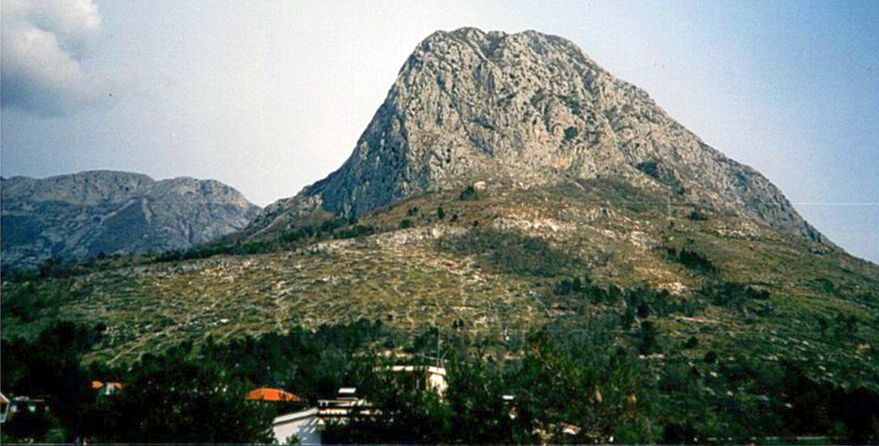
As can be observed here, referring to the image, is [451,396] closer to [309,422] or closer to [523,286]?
[309,422]

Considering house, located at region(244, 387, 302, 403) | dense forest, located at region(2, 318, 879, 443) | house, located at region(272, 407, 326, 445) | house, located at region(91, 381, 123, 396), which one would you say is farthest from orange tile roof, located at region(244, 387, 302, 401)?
house, located at region(272, 407, 326, 445)

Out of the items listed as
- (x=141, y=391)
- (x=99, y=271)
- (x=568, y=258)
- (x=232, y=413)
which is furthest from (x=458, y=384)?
(x=99, y=271)

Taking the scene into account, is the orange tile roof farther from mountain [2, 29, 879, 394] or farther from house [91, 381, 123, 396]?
mountain [2, 29, 879, 394]

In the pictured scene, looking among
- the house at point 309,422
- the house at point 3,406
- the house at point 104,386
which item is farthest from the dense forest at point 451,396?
the house at point 3,406

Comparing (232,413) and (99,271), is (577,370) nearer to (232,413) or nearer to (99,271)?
(232,413)

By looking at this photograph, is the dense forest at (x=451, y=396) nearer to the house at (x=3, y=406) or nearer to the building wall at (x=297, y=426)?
the building wall at (x=297, y=426)

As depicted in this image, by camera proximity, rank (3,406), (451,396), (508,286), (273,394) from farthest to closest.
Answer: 1. (508,286)
2. (273,394)
3. (3,406)
4. (451,396)

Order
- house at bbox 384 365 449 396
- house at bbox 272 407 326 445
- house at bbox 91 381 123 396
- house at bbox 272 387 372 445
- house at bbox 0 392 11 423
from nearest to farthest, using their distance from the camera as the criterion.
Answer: house at bbox 272 387 372 445
house at bbox 272 407 326 445
house at bbox 0 392 11 423
house at bbox 384 365 449 396
house at bbox 91 381 123 396

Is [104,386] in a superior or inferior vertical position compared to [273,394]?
superior

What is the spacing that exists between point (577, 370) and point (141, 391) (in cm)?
2823

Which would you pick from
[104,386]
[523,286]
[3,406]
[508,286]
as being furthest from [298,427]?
[523,286]

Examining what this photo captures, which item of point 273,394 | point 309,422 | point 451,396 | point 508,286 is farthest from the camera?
point 508,286

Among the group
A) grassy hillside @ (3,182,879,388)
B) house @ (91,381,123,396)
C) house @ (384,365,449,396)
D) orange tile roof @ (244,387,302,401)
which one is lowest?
orange tile roof @ (244,387,302,401)

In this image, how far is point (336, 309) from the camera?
109875 mm
